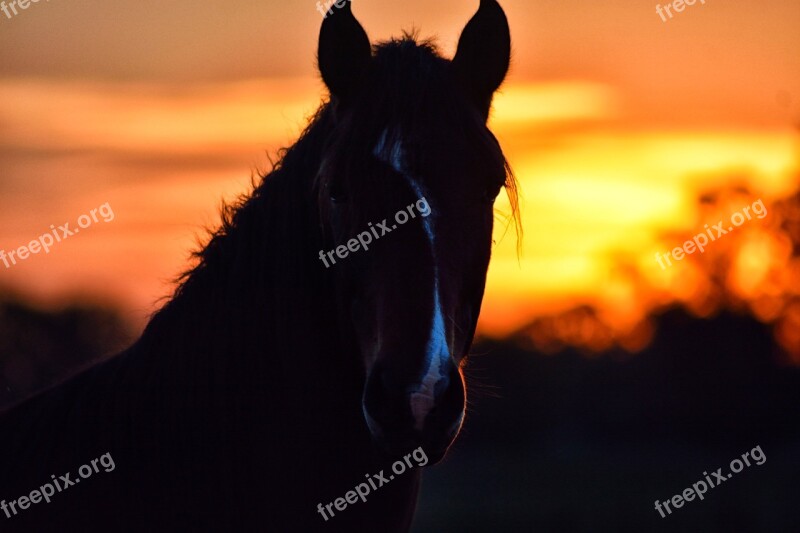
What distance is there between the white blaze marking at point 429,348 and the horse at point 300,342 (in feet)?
0.03

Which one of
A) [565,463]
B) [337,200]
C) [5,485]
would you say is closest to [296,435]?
[337,200]

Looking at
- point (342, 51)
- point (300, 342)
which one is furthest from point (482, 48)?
point (300, 342)

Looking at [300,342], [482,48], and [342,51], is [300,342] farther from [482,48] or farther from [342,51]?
[482,48]

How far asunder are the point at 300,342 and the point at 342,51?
42.3 inches

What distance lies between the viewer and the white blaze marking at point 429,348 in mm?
3283

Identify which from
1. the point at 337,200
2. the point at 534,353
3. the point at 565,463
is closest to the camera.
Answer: the point at 337,200

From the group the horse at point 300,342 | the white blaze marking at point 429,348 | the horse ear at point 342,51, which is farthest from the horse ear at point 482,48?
the white blaze marking at point 429,348

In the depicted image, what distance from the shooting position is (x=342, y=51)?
13.2ft

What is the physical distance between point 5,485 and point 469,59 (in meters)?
2.30

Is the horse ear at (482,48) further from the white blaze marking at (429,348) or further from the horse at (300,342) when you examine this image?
the white blaze marking at (429,348)

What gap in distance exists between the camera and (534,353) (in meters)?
49.6

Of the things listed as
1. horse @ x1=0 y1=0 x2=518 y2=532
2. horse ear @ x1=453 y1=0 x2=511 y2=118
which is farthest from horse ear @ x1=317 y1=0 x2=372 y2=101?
horse ear @ x1=453 y1=0 x2=511 y2=118

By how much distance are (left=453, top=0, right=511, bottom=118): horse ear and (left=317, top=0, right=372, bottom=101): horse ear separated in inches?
14.8

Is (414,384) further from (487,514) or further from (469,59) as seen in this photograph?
(487,514)
